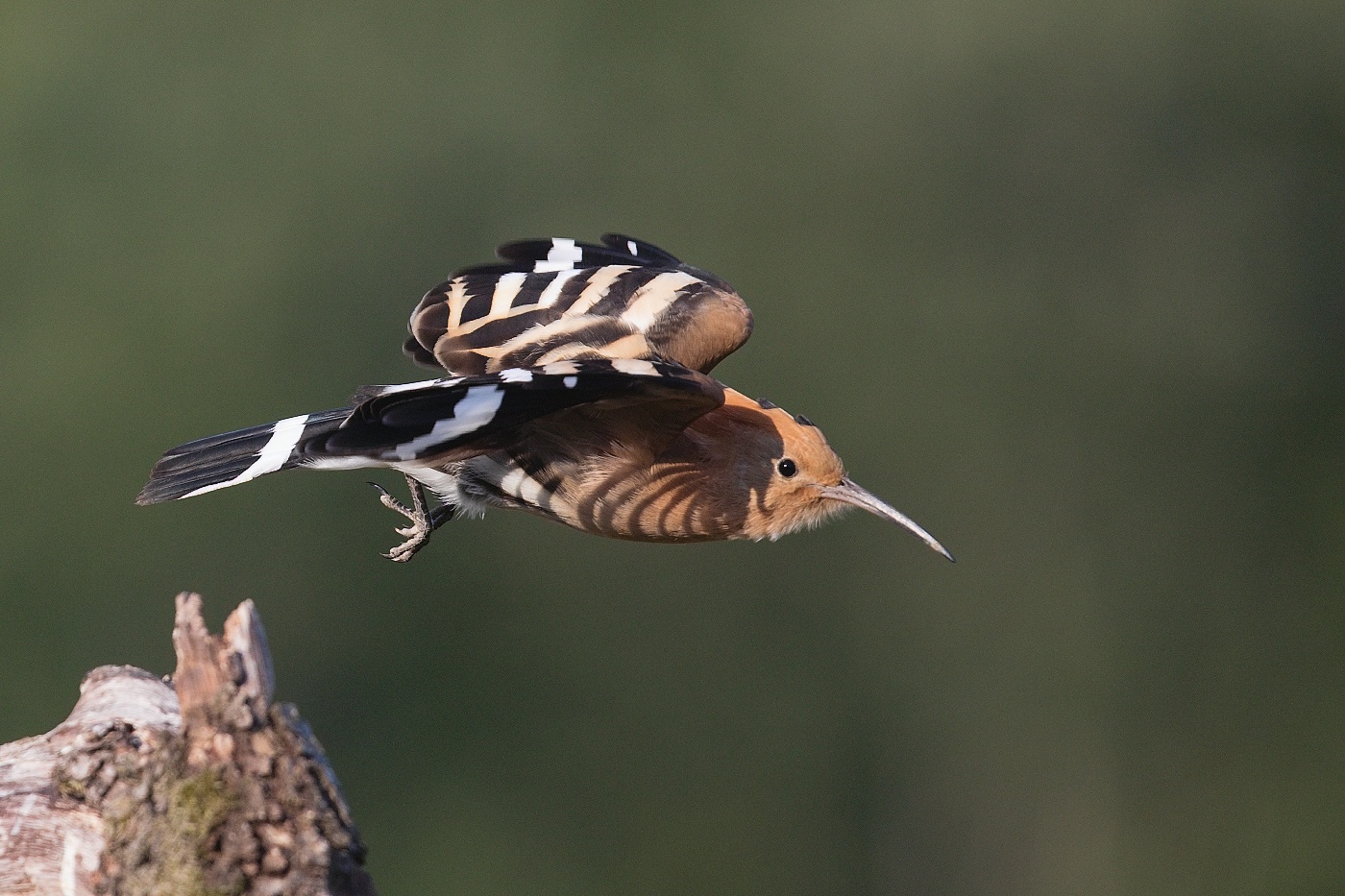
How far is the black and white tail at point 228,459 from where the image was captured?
101 inches

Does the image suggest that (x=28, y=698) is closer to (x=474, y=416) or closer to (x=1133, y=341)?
(x=474, y=416)

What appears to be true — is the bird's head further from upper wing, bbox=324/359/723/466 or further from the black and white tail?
the black and white tail

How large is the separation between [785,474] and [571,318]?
0.49 metres

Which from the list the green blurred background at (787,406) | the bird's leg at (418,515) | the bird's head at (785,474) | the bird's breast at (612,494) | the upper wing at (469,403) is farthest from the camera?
the green blurred background at (787,406)

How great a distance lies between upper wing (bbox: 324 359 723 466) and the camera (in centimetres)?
226

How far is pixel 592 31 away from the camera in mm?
8195

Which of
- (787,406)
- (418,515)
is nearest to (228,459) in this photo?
(418,515)

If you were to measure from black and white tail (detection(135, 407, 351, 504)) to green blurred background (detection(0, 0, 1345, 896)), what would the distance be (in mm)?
3541

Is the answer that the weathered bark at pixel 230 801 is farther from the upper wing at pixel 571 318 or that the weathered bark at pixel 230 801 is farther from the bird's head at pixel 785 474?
the bird's head at pixel 785 474

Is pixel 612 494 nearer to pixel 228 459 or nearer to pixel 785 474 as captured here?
pixel 785 474

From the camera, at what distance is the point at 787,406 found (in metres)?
6.85

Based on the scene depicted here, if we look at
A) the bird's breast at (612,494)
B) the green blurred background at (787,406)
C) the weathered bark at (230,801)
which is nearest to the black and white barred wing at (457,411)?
the bird's breast at (612,494)

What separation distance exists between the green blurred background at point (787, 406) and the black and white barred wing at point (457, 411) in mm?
3770

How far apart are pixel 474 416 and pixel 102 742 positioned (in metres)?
0.67
